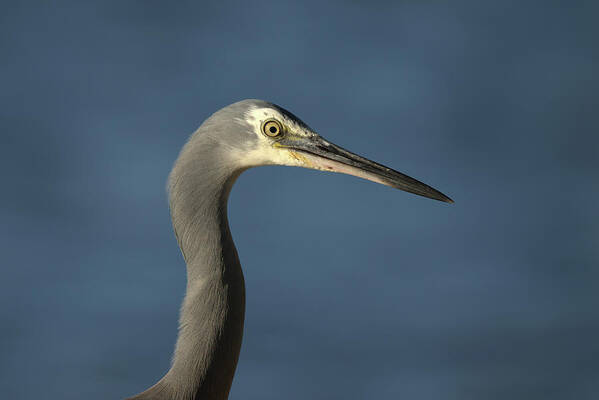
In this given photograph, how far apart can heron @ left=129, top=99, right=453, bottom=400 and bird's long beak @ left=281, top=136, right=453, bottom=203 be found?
0.11 feet

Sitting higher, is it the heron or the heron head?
the heron head

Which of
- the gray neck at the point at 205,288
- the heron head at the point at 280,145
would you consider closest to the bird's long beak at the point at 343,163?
the heron head at the point at 280,145

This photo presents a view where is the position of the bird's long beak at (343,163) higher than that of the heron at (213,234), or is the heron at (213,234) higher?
the bird's long beak at (343,163)

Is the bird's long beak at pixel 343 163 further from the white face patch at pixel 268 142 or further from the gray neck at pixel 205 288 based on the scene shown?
the gray neck at pixel 205 288

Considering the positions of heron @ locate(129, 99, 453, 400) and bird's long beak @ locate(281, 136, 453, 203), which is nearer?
heron @ locate(129, 99, 453, 400)

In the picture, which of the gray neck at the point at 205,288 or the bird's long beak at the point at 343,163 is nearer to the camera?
the gray neck at the point at 205,288

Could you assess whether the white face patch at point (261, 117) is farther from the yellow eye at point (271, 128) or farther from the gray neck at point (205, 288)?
the gray neck at point (205, 288)

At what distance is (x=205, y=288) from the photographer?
1874 millimetres

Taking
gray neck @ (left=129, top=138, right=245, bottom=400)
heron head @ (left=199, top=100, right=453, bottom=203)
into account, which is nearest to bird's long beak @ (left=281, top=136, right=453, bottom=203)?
heron head @ (left=199, top=100, right=453, bottom=203)

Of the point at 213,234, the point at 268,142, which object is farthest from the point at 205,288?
the point at 268,142

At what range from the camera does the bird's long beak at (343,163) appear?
2.00m

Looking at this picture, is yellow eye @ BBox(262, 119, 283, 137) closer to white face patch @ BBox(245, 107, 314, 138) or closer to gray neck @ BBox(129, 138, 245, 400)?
white face patch @ BBox(245, 107, 314, 138)

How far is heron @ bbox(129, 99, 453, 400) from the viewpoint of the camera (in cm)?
188

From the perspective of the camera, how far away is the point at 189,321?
74.6 inches
